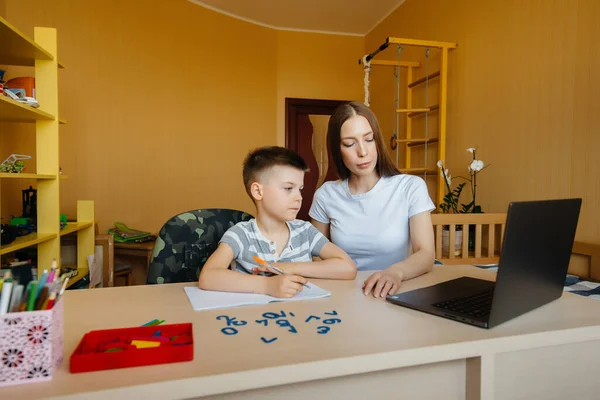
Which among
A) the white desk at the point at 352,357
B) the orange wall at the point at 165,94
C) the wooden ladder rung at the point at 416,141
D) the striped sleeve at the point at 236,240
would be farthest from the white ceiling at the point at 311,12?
the white desk at the point at 352,357

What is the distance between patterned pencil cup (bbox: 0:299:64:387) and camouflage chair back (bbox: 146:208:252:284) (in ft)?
2.54

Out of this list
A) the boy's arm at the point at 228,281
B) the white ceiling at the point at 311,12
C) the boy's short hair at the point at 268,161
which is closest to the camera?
the boy's arm at the point at 228,281

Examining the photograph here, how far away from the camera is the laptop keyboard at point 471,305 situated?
80cm

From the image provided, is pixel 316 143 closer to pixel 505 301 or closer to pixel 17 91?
pixel 17 91

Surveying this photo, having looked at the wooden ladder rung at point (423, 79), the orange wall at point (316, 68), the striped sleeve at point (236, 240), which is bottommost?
the striped sleeve at point (236, 240)

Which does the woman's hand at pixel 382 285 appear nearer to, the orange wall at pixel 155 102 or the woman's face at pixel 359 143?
the woman's face at pixel 359 143

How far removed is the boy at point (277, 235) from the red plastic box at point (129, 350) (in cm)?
34

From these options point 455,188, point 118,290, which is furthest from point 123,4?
point 118,290

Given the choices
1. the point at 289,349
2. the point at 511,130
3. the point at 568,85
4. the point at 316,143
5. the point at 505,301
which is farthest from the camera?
the point at 316,143

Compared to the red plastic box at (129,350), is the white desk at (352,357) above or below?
below

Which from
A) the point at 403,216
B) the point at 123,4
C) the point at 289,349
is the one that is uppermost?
the point at 123,4

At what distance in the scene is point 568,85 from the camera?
2.05 metres

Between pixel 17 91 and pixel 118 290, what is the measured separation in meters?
1.43

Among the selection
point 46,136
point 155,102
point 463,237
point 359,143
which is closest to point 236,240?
point 359,143
